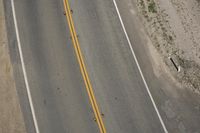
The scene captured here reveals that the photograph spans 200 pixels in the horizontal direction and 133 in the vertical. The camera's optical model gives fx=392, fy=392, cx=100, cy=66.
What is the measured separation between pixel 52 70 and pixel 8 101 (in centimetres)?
290

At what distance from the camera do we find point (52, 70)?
834 inches

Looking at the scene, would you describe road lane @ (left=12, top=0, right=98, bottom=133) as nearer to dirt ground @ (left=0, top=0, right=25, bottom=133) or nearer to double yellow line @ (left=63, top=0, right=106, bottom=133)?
double yellow line @ (left=63, top=0, right=106, bottom=133)

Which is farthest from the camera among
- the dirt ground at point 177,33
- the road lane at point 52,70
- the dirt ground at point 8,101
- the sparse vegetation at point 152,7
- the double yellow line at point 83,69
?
the sparse vegetation at point 152,7

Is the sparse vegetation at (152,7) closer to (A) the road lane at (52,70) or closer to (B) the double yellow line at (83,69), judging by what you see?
(B) the double yellow line at (83,69)

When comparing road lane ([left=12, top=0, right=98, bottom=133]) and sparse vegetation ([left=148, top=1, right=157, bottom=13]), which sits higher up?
sparse vegetation ([left=148, top=1, right=157, bottom=13])

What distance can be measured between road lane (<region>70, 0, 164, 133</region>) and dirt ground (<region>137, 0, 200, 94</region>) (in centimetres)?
204

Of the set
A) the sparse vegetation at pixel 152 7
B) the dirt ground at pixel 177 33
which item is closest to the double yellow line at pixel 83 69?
the dirt ground at pixel 177 33

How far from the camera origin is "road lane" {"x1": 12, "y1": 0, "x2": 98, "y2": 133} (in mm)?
19453

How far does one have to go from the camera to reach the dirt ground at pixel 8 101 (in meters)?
19.1

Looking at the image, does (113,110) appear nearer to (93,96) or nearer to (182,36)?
(93,96)


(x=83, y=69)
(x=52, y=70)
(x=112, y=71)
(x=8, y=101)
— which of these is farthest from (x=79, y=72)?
(x=8, y=101)

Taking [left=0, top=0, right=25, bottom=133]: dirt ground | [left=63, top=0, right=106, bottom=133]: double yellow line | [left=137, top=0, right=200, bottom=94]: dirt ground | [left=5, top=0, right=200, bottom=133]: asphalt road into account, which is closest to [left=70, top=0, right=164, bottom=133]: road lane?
[left=5, top=0, right=200, bottom=133]: asphalt road

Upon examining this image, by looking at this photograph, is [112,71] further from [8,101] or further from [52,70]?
[8,101]

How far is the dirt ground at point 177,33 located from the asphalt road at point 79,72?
4.77 ft
